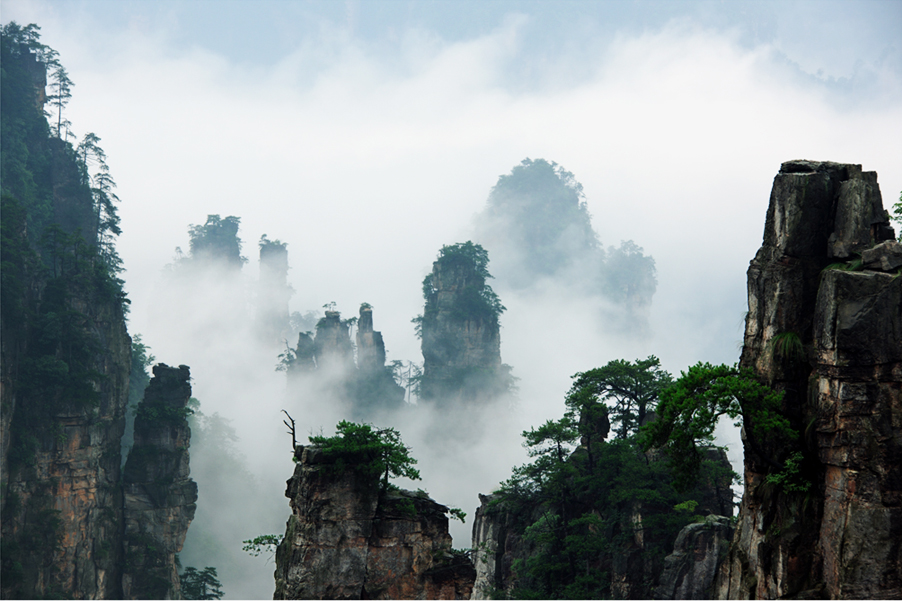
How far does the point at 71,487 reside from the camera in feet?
126

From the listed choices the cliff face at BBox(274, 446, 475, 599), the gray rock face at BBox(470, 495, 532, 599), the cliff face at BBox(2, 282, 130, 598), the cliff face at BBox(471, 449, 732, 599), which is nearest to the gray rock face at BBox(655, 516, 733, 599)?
the cliff face at BBox(471, 449, 732, 599)

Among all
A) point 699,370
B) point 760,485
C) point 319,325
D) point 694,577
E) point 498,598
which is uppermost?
point 319,325

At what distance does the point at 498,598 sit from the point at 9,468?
1057 inches

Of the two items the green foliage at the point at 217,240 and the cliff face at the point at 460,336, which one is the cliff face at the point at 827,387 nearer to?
the cliff face at the point at 460,336

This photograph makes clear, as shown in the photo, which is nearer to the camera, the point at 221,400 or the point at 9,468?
the point at 9,468

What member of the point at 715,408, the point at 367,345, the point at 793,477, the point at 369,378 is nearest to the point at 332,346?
the point at 367,345

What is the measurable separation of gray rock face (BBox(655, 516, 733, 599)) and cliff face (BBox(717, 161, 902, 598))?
5675 millimetres

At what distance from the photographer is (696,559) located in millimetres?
23500

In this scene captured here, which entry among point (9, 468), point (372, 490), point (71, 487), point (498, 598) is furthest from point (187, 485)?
point (372, 490)

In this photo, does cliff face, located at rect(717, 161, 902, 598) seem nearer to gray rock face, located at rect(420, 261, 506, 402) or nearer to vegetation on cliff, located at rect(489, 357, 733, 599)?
vegetation on cliff, located at rect(489, 357, 733, 599)

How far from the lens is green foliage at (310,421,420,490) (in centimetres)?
2278

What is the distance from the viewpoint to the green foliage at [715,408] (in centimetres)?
1593

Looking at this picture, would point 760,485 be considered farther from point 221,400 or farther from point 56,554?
point 221,400

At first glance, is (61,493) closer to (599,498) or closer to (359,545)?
(359,545)
